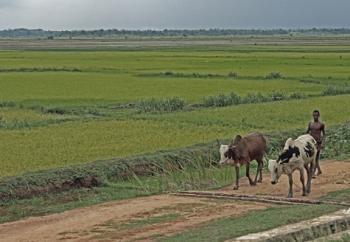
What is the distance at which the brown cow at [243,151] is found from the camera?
12945mm

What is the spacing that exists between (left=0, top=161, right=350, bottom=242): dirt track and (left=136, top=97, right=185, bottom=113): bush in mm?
12091

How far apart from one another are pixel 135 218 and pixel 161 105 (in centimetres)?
1491

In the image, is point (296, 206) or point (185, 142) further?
point (185, 142)

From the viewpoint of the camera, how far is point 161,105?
26.0 meters

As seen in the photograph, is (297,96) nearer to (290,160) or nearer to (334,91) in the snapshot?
(334,91)

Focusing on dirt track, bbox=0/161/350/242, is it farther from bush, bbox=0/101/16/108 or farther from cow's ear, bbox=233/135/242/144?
bush, bbox=0/101/16/108

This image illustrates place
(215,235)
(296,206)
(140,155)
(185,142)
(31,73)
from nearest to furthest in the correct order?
(215,235), (296,206), (140,155), (185,142), (31,73)

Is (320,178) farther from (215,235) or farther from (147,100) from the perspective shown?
(147,100)

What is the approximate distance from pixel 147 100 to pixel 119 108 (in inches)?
48.9

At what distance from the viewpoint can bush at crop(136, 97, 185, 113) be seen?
25.4 m

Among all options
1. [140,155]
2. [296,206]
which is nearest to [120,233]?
[296,206]

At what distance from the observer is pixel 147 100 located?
88.4 feet

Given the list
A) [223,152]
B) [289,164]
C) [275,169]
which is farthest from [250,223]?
[223,152]

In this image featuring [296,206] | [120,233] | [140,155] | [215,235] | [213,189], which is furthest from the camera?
Answer: [140,155]
